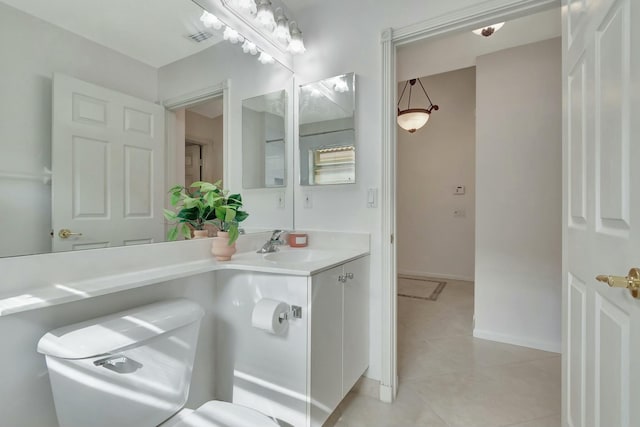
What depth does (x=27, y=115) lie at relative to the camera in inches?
34.6

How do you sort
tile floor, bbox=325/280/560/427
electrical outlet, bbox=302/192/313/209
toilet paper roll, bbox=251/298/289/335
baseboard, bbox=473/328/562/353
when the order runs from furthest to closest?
baseboard, bbox=473/328/562/353, electrical outlet, bbox=302/192/313/209, tile floor, bbox=325/280/560/427, toilet paper roll, bbox=251/298/289/335

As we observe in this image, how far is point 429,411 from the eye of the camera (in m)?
1.55

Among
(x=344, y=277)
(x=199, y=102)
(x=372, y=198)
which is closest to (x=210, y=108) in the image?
(x=199, y=102)

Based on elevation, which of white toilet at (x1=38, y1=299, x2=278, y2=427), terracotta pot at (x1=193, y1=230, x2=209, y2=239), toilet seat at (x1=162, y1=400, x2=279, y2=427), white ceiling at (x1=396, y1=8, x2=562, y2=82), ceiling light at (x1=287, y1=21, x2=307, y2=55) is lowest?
toilet seat at (x1=162, y1=400, x2=279, y2=427)

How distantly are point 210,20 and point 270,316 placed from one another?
1528mm

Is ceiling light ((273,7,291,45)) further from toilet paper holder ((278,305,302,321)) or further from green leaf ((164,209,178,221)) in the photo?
toilet paper holder ((278,305,302,321))

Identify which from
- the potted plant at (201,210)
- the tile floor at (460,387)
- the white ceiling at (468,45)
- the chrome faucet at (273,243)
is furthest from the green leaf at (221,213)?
the white ceiling at (468,45)

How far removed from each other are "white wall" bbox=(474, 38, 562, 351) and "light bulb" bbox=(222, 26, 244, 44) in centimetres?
210

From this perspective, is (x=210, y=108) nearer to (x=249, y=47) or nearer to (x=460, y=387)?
(x=249, y=47)

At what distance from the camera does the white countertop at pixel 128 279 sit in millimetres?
783

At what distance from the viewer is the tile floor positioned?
4.90 feet

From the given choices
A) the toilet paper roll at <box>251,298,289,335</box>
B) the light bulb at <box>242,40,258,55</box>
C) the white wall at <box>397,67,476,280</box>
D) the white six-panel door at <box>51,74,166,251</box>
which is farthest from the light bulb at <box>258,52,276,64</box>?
the white wall at <box>397,67,476,280</box>

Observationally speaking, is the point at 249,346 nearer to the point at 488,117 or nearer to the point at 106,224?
the point at 106,224

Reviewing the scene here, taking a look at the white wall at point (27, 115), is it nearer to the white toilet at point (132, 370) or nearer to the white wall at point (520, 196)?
the white toilet at point (132, 370)
